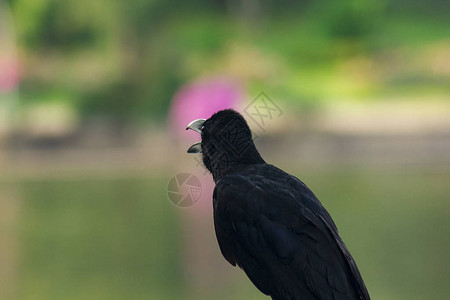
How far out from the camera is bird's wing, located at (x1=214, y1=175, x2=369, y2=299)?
2992mm

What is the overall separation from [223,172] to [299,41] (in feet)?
62.0

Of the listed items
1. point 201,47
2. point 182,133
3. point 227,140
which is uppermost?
point 201,47

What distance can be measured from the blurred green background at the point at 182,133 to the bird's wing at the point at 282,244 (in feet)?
18.6

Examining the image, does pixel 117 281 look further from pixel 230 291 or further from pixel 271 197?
pixel 271 197

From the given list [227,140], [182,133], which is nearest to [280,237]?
[227,140]

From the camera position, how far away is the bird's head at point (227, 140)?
11.1 feet

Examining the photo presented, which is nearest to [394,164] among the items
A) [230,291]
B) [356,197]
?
[356,197]

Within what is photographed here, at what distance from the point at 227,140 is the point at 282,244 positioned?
483mm

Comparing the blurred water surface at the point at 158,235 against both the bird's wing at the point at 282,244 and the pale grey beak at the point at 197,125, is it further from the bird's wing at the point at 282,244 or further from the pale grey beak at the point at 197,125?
the bird's wing at the point at 282,244

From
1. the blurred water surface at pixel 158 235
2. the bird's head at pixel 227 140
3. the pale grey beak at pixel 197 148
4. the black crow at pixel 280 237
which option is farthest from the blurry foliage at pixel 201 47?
the black crow at pixel 280 237

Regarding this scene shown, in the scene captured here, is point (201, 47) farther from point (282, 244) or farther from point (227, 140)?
point (282, 244)

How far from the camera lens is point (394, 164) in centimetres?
1720

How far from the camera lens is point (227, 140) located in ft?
11.1

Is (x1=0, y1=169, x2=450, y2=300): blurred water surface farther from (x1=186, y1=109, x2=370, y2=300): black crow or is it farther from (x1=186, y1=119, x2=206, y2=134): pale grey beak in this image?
(x1=186, y1=109, x2=370, y2=300): black crow
